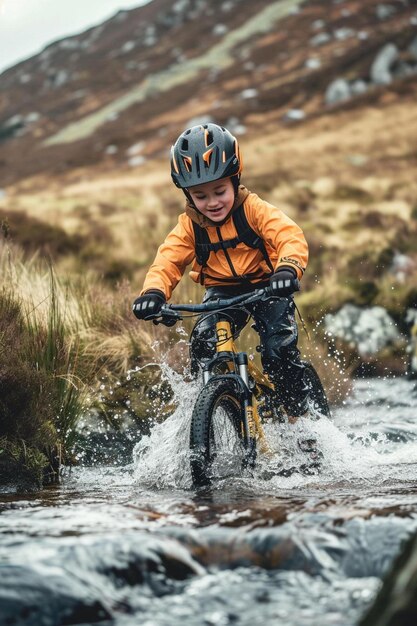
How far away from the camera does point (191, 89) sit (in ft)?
183

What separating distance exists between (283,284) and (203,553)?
197 centimetres

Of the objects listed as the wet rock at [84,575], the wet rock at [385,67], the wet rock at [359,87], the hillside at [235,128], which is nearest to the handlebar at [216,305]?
the wet rock at [84,575]

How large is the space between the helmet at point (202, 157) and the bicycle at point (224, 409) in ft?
2.73

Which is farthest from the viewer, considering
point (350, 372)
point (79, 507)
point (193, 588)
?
point (350, 372)

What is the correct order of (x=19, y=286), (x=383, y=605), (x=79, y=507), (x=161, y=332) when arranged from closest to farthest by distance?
(x=383, y=605) < (x=79, y=507) < (x=19, y=286) < (x=161, y=332)

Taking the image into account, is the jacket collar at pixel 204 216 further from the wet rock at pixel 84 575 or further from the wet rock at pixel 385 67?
the wet rock at pixel 385 67

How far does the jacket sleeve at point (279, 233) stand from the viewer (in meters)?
5.65

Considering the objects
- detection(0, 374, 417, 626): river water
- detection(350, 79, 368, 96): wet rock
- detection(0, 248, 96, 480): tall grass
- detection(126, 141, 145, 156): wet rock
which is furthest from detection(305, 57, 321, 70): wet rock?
detection(0, 374, 417, 626): river water

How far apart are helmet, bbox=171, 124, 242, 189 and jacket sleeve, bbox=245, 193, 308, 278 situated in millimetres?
344

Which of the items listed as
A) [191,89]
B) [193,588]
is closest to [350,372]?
[193,588]

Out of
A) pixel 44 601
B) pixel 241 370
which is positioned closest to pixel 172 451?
pixel 241 370

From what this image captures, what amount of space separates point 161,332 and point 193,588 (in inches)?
244

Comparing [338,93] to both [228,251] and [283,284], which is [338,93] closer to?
[228,251]

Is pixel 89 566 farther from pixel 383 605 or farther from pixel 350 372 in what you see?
pixel 350 372
